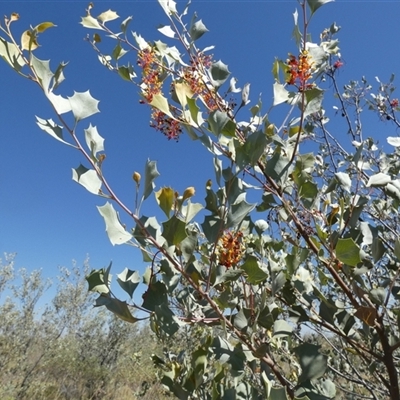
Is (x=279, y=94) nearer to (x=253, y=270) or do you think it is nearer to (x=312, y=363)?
(x=253, y=270)

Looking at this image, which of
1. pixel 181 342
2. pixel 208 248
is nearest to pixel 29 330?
pixel 181 342

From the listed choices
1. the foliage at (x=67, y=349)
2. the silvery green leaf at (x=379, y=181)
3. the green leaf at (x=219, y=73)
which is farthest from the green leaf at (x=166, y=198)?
the foliage at (x=67, y=349)

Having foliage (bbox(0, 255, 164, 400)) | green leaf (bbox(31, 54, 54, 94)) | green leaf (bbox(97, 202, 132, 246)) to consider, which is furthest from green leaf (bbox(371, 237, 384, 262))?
foliage (bbox(0, 255, 164, 400))

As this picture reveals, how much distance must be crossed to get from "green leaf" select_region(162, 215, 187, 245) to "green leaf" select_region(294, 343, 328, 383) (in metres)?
0.45

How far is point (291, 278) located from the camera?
107cm

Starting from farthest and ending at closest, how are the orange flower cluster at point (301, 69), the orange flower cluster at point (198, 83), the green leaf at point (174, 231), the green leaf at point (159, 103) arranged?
1. the orange flower cluster at point (198, 83)
2. the orange flower cluster at point (301, 69)
3. the green leaf at point (159, 103)
4. the green leaf at point (174, 231)

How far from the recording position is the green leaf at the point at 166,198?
0.81 metres

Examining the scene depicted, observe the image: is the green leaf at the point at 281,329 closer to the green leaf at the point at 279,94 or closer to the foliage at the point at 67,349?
the green leaf at the point at 279,94

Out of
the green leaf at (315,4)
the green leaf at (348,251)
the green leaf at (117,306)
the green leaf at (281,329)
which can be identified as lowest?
the green leaf at (117,306)

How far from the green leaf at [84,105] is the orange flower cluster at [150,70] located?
335 millimetres

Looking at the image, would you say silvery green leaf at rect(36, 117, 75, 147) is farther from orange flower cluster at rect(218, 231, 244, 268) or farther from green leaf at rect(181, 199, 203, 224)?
orange flower cluster at rect(218, 231, 244, 268)

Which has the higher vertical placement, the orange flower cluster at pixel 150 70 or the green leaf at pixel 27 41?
the orange flower cluster at pixel 150 70

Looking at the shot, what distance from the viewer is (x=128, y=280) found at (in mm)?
911

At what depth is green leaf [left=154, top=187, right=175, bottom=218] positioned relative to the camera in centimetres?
81
